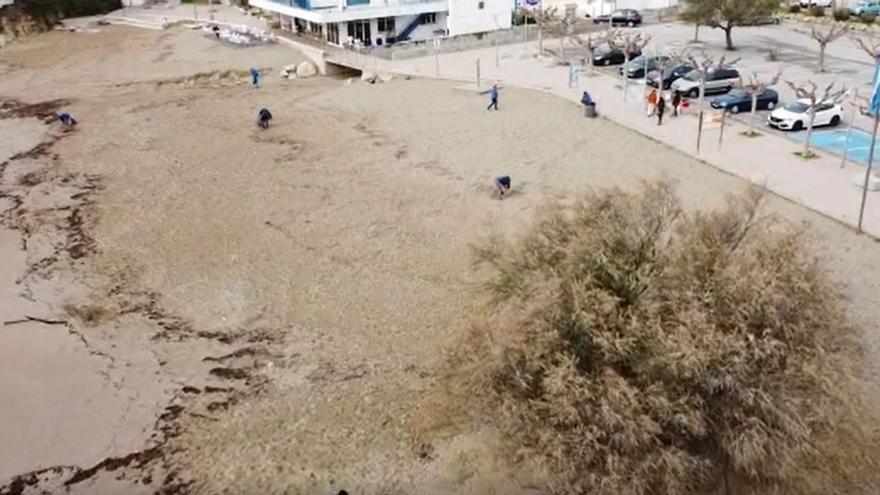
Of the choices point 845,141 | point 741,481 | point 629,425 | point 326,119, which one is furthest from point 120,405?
point 845,141

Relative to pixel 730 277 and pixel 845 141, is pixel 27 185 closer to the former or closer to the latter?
pixel 730 277

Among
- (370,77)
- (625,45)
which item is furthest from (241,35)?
(625,45)

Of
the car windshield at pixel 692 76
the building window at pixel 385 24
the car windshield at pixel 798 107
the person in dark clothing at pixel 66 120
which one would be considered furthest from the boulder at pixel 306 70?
the car windshield at pixel 798 107

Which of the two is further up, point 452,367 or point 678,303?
point 678,303

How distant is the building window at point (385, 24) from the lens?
51.8 meters

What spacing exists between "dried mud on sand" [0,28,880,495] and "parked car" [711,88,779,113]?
5025 mm

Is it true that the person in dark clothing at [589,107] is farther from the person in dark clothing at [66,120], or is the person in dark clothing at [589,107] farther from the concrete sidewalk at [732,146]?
the person in dark clothing at [66,120]

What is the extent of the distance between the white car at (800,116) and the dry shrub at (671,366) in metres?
19.9

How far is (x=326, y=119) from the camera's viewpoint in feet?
117

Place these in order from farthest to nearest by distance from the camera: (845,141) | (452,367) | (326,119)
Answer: (326,119) < (845,141) < (452,367)

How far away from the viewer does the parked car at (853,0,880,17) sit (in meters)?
53.2

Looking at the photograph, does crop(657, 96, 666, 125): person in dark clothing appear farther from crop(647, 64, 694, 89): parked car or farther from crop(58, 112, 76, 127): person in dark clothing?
crop(58, 112, 76, 127): person in dark clothing

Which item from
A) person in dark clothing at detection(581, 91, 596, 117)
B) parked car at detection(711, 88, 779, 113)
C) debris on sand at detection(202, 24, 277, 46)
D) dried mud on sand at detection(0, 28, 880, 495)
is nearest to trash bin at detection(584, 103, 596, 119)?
person in dark clothing at detection(581, 91, 596, 117)

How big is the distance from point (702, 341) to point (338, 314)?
10.4m
